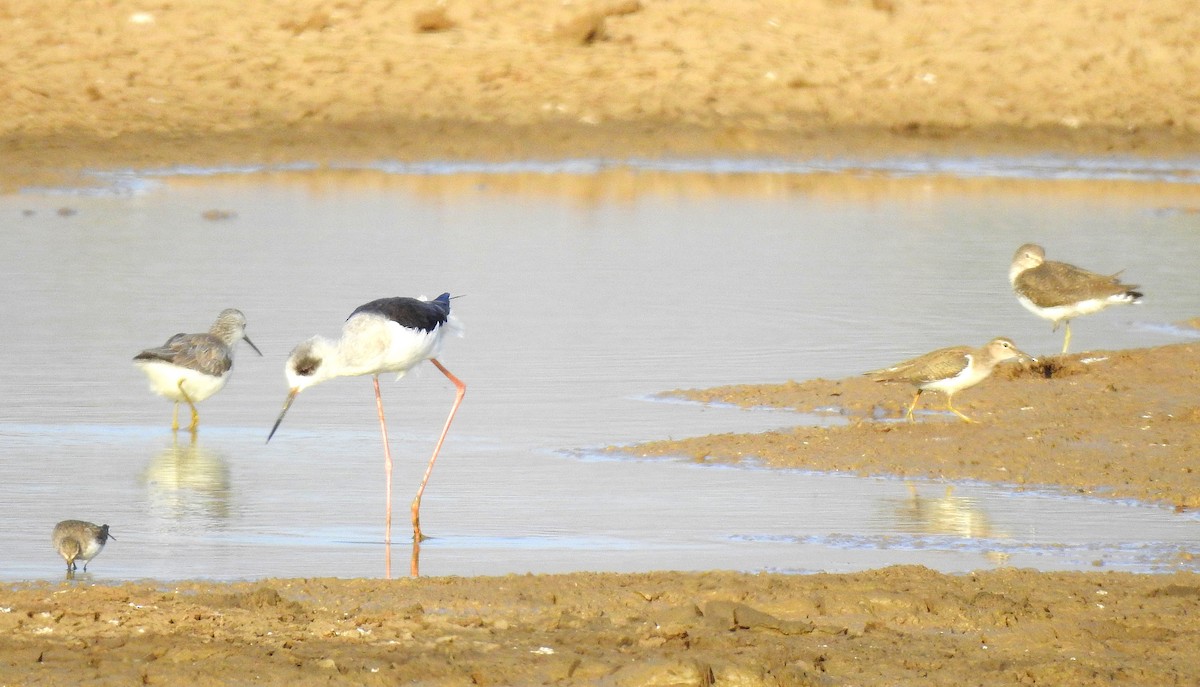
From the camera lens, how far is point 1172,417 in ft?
32.5

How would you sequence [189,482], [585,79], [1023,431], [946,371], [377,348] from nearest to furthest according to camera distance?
[377,348] → [189,482] → [1023,431] → [946,371] → [585,79]

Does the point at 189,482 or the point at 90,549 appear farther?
the point at 189,482

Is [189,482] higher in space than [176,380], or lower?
lower

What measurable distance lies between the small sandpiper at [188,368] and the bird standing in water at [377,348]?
1.98 metres

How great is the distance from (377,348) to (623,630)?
114 inches

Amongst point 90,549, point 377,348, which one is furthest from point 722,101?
point 90,549

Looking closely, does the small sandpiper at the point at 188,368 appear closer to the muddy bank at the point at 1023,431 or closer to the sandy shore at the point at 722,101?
the muddy bank at the point at 1023,431

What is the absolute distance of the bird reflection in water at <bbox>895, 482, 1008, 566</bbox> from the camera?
25.6 feet

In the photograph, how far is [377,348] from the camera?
28.1 ft

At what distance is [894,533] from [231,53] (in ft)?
60.7

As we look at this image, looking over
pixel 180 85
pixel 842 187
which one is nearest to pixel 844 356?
pixel 842 187

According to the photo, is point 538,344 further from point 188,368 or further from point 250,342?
point 188,368

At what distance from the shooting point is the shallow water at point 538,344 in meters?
7.68

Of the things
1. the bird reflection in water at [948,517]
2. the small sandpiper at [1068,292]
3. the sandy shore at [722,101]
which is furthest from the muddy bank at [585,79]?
the bird reflection in water at [948,517]
